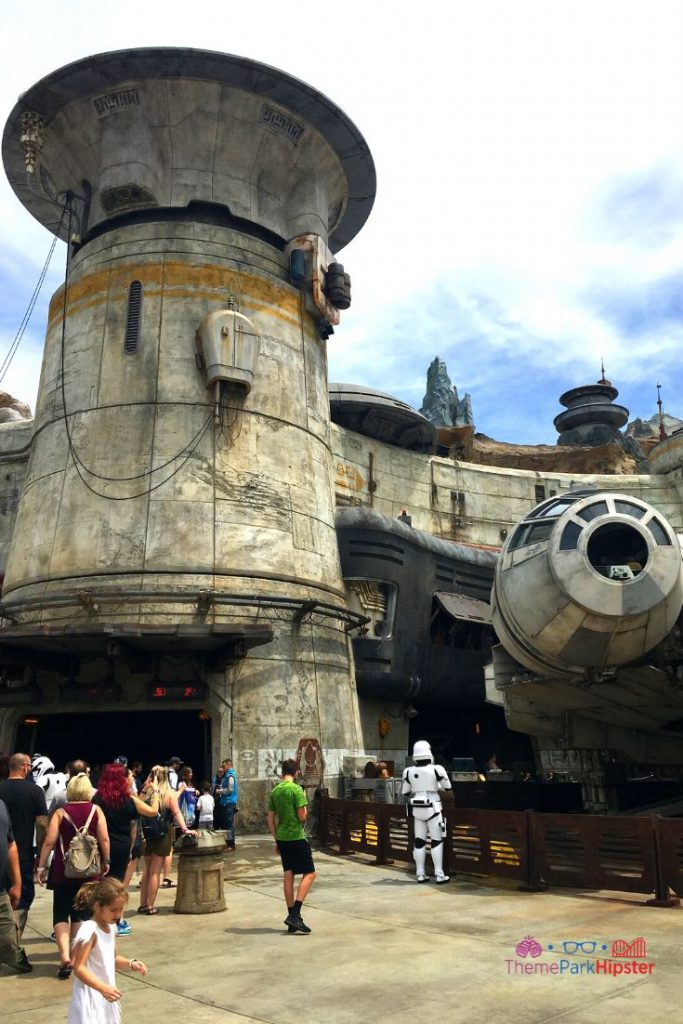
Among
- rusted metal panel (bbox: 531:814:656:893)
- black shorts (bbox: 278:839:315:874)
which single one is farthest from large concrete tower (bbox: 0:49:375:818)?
black shorts (bbox: 278:839:315:874)

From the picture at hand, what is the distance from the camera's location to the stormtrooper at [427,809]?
11.4 metres

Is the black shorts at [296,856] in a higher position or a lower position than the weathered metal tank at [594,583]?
lower

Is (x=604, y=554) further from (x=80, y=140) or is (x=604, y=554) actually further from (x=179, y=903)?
(x=80, y=140)

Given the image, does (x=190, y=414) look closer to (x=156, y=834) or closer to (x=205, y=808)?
(x=205, y=808)

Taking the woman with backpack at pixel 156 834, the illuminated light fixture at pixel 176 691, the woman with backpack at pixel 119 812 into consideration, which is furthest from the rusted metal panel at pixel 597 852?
the illuminated light fixture at pixel 176 691

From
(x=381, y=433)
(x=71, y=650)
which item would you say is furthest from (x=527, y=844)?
(x=381, y=433)

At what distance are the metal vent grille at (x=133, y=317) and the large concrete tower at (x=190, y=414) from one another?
0.04 metres

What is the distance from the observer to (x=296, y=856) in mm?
8680

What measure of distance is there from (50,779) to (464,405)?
123 meters

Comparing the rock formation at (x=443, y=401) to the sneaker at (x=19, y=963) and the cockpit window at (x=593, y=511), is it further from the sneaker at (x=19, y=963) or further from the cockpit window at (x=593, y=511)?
the sneaker at (x=19, y=963)

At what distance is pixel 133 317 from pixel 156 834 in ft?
53.7

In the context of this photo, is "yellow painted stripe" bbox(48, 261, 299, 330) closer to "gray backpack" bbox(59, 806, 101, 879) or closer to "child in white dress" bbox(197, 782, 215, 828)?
"child in white dress" bbox(197, 782, 215, 828)

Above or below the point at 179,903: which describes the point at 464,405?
above

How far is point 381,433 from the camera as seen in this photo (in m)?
40.2
